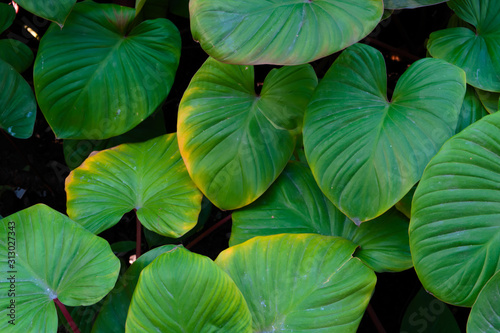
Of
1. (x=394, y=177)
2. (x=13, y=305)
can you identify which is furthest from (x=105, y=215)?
(x=394, y=177)

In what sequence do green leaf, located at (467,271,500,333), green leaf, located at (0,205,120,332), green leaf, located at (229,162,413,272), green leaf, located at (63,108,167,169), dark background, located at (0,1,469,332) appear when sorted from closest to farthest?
green leaf, located at (467,271,500,333) → green leaf, located at (0,205,120,332) → green leaf, located at (229,162,413,272) → green leaf, located at (63,108,167,169) → dark background, located at (0,1,469,332)

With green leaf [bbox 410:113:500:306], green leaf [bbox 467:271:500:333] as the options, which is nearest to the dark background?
green leaf [bbox 410:113:500:306]

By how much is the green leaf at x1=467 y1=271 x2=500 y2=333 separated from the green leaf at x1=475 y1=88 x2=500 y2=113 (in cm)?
46

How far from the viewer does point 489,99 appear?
1027mm

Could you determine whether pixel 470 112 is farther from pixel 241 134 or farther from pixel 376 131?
pixel 241 134

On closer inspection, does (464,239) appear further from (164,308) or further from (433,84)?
(164,308)

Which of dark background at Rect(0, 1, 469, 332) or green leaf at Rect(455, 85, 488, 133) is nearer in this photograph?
green leaf at Rect(455, 85, 488, 133)

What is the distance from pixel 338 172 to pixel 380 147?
98mm

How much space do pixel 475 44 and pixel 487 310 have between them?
2.16 ft

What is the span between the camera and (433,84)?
91 centimetres

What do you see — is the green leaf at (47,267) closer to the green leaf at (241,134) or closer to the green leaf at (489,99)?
the green leaf at (241,134)

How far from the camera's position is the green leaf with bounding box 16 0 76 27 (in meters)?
1.02

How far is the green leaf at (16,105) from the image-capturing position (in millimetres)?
1231

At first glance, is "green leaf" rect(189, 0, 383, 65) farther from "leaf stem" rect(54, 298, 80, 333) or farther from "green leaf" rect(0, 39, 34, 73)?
"green leaf" rect(0, 39, 34, 73)
